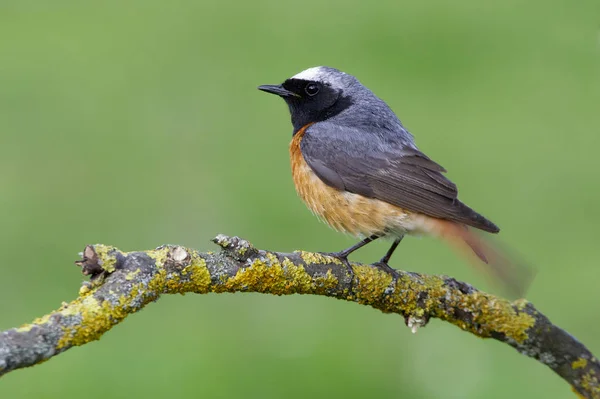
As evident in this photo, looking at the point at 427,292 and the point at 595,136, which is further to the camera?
the point at 595,136

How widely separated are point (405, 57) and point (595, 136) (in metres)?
2.27

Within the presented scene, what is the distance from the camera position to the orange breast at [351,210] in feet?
18.9

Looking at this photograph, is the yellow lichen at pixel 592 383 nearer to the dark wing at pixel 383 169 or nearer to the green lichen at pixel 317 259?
the dark wing at pixel 383 169

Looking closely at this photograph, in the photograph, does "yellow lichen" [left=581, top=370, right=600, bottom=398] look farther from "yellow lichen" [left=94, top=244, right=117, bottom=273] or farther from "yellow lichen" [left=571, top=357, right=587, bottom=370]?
"yellow lichen" [left=94, top=244, right=117, bottom=273]

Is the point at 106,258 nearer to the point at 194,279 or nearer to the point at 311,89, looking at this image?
the point at 194,279

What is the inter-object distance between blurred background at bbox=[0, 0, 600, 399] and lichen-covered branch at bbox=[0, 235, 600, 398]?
2120mm

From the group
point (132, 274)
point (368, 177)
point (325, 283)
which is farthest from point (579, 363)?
point (132, 274)

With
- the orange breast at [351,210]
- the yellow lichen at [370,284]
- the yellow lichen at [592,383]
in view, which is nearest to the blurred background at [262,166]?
the orange breast at [351,210]

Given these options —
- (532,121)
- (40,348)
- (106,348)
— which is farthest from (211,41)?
(40,348)

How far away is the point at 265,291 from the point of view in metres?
4.26

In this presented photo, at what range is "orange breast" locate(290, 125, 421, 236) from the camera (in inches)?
227

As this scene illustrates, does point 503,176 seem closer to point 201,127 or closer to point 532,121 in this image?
point 532,121

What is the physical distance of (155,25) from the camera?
11766mm

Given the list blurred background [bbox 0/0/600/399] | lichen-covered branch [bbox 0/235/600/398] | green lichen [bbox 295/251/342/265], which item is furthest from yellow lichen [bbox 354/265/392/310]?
blurred background [bbox 0/0/600/399]
